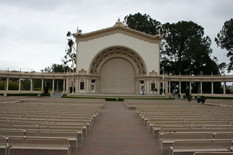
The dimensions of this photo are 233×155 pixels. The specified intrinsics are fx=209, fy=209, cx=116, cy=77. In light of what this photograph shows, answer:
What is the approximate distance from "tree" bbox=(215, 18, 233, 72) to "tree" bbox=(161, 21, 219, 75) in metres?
4.24

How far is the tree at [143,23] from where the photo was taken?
205 ft

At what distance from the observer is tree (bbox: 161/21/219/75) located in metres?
55.4

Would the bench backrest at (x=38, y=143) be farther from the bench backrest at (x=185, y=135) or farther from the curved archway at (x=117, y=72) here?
the curved archway at (x=117, y=72)

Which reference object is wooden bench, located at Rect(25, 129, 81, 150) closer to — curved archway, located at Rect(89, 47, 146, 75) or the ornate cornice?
curved archway, located at Rect(89, 47, 146, 75)

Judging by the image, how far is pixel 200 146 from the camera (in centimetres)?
562

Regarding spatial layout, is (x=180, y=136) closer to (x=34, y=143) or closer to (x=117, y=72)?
(x=34, y=143)

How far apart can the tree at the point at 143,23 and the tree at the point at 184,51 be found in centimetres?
297

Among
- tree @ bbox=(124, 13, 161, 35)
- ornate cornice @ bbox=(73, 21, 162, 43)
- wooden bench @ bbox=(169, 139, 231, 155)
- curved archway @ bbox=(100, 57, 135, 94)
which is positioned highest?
tree @ bbox=(124, 13, 161, 35)

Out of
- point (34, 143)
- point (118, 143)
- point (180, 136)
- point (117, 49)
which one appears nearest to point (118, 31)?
point (117, 49)

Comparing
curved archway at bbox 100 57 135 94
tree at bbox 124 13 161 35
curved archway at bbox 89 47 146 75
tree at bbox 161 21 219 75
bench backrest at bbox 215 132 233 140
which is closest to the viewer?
bench backrest at bbox 215 132 233 140

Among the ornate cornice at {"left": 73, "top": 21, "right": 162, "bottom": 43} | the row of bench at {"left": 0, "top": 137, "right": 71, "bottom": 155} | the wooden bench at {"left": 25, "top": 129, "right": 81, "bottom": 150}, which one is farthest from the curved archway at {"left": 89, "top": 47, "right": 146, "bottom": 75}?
the row of bench at {"left": 0, "top": 137, "right": 71, "bottom": 155}

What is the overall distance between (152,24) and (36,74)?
36.4 metres

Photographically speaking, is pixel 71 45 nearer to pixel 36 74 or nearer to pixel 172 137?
pixel 36 74

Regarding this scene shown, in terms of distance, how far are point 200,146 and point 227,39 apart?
51850 mm
